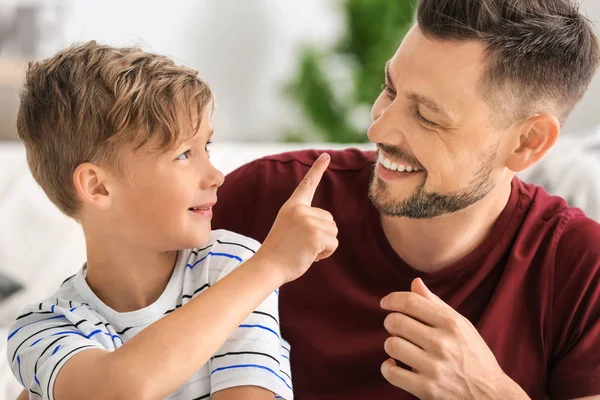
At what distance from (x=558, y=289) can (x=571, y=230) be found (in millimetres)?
119

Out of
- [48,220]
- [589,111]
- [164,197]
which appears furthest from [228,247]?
[589,111]

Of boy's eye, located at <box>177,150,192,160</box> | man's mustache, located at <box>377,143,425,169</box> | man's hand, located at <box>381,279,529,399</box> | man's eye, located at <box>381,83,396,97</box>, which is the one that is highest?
man's eye, located at <box>381,83,396,97</box>

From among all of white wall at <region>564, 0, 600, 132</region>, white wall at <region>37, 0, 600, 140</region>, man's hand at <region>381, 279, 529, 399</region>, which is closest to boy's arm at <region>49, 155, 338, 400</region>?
man's hand at <region>381, 279, 529, 399</region>

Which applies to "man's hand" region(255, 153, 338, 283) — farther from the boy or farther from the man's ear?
the man's ear

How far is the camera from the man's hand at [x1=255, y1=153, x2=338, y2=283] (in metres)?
1.16

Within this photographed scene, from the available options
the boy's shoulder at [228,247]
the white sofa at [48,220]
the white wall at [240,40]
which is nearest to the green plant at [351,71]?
the white wall at [240,40]

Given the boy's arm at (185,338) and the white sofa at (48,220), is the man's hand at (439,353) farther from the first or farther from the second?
the white sofa at (48,220)

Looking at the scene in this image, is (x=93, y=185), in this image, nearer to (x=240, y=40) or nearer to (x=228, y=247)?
(x=228, y=247)

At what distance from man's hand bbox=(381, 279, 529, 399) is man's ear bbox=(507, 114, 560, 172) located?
1.13 ft

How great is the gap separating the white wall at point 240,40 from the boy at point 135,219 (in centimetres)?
298

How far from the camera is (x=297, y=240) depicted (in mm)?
1170

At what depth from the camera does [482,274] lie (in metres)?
1.49

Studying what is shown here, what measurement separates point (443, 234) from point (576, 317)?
281 mm

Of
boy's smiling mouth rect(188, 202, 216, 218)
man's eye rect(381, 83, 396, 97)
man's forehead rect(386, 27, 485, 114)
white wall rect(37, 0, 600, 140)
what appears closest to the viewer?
boy's smiling mouth rect(188, 202, 216, 218)
